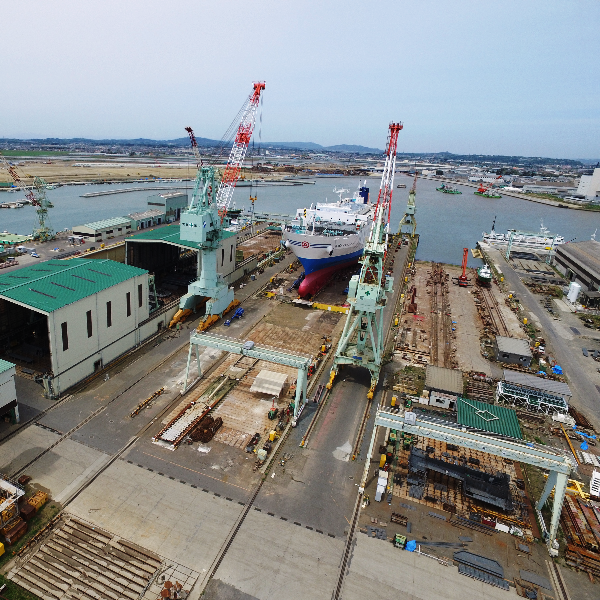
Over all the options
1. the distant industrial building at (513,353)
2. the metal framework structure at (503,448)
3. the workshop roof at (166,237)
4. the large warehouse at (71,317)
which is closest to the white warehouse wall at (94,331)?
the large warehouse at (71,317)

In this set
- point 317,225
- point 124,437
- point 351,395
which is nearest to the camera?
point 124,437

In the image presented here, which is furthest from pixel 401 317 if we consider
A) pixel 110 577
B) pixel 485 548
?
pixel 110 577

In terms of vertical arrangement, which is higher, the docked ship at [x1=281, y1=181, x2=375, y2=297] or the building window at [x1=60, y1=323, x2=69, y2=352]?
the docked ship at [x1=281, y1=181, x2=375, y2=297]

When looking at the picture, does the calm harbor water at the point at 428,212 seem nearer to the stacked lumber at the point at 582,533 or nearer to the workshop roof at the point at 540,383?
the workshop roof at the point at 540,383

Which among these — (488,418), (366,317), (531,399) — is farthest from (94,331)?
(531,399)

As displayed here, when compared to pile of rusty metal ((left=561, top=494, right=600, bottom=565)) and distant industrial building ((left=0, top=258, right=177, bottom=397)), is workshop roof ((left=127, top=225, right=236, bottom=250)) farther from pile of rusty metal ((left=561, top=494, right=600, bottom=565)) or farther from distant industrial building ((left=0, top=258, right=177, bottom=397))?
pile of rusty metal ((left=561, top=494, right=600, bottom=565))

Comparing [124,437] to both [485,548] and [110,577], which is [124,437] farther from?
[485,548]

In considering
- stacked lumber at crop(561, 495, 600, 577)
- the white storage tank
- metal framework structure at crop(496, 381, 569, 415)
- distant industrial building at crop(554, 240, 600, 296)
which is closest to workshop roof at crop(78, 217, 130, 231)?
metal framework structure at crop(496, 381, 569, 415)
